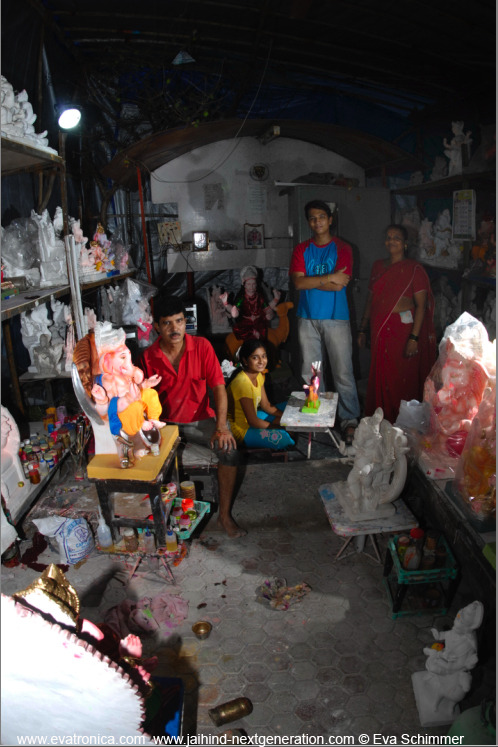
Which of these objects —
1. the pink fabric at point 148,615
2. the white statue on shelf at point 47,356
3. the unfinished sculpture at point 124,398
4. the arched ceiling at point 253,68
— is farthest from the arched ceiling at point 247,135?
the pink fabric at point 148,615

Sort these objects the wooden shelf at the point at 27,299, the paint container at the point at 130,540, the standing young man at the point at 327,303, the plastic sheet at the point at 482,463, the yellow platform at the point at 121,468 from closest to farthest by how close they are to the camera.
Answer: the plastic sheet at the point at 482,463 → the wooden shelf at the point at 27,299 → the yellow platform at the point at 121,468 → the paint container at the point at 130,540 → the standing young man at the point at 327,303

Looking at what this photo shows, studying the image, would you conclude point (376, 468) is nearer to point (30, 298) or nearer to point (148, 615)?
point (148, 615)

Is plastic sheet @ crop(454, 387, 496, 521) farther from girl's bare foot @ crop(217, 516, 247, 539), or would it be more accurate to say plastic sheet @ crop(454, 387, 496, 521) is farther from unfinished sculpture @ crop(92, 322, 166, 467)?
unfinished sculpture @ crop(92, 322, 166, 467)

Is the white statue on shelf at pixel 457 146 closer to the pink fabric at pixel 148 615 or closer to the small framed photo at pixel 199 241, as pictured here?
the small framed photo at pixel 199 241

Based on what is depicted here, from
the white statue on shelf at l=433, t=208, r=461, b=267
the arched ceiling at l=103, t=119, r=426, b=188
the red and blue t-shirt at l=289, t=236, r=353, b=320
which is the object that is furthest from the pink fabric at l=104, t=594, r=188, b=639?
the arched ceiling at l=103, t=119, r=426, b=188

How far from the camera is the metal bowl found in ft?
9.86

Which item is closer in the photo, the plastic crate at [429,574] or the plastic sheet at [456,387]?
the plastic crate at [429,574]

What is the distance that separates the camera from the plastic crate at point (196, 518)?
3598mm

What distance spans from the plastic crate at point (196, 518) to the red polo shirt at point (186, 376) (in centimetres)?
78

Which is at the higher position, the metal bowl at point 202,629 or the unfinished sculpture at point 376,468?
the unfinished sculpture at point 376,468

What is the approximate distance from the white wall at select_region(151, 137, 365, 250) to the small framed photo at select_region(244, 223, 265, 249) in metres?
0.09

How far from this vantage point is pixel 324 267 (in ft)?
18.9

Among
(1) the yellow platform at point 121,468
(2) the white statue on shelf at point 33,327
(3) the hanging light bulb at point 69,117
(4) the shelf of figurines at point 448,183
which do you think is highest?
(3) the hanging light bulb at point 69,117

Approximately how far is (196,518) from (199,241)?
5175 mm
